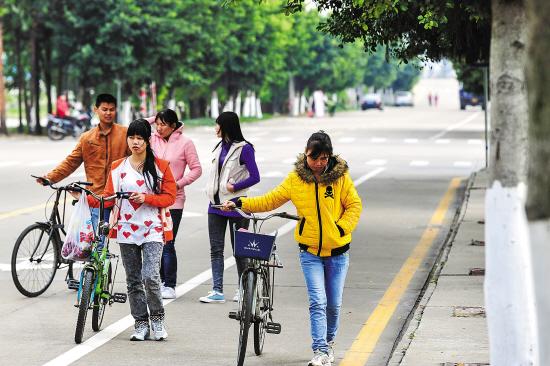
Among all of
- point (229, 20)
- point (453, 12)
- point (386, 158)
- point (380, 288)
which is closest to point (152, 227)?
point (380, 288)

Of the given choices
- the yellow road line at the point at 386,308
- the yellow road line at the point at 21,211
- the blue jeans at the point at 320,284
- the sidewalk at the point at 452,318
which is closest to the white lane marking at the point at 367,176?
the yellow road line at the point at 21,211

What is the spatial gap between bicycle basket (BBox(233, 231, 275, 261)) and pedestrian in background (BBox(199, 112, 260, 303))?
111 inches

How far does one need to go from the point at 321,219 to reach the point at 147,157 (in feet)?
6.16

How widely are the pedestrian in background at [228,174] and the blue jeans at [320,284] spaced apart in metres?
2.83

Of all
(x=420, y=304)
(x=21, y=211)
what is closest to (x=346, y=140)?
(x=21, y=211)

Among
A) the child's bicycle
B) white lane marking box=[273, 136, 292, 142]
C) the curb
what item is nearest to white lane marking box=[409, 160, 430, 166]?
white lane marking box=[273, 136, 292, 142]

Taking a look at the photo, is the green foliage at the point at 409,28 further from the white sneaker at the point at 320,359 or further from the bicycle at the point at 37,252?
the white sneaker at the point at 320,359

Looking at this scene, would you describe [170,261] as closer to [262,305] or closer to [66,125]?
[262,305]

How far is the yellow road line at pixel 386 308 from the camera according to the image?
9.44 meters

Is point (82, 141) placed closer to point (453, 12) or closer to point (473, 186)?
→ point (453, 12)

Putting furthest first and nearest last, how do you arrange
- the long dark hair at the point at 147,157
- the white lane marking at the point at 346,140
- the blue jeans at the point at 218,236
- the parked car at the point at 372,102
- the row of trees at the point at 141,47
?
the parked car at the point at 372,102
the row of trees at the point at 141,47
the white lane marking at the point at 346,140
the blue jeans at the point at 218,236
the long dark hair at the point at 147,157

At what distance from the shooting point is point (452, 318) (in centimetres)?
1031

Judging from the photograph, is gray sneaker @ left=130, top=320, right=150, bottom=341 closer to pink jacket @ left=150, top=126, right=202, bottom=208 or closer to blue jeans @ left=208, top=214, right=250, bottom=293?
blue jeans @ left=208, top=214, right=250, bottom=293

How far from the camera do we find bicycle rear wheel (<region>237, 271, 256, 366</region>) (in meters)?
8.49
